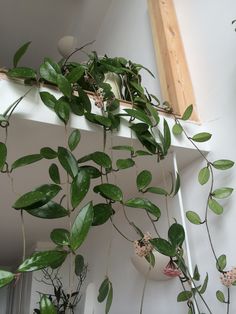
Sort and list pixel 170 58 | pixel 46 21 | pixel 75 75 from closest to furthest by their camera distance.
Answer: pixel 75 75
pixel 170 58
pixel 46 21

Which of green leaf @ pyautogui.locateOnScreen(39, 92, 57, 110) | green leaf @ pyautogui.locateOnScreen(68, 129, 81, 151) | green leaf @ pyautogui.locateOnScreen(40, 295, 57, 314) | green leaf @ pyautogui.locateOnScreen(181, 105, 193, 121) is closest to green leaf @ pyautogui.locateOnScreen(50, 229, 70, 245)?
green leaf @ pyautogui.locateOnScreen(40, 295, 57, 314)

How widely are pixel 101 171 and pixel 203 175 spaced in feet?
1.07

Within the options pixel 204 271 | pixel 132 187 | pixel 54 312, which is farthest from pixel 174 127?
pixel 54 312

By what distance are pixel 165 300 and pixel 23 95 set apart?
2.48 feet

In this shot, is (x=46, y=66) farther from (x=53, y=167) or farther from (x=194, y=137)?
(x=194, y=137)

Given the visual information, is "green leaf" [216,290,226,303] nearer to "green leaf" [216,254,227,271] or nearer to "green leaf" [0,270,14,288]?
"green leaf" [216,254,227,271]

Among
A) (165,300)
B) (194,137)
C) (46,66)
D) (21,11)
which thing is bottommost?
(165,300)

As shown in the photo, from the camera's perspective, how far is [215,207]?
872mm

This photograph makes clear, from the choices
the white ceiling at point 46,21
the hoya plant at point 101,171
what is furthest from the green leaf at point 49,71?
the white ceiling at point 46,21

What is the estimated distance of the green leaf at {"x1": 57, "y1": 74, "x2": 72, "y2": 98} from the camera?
76 cm

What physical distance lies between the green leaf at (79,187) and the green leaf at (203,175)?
15.4 inches

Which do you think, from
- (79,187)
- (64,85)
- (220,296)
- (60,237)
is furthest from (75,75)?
(220,296)

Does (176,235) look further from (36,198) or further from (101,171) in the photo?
(36,198)

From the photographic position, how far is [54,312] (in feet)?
1.65
